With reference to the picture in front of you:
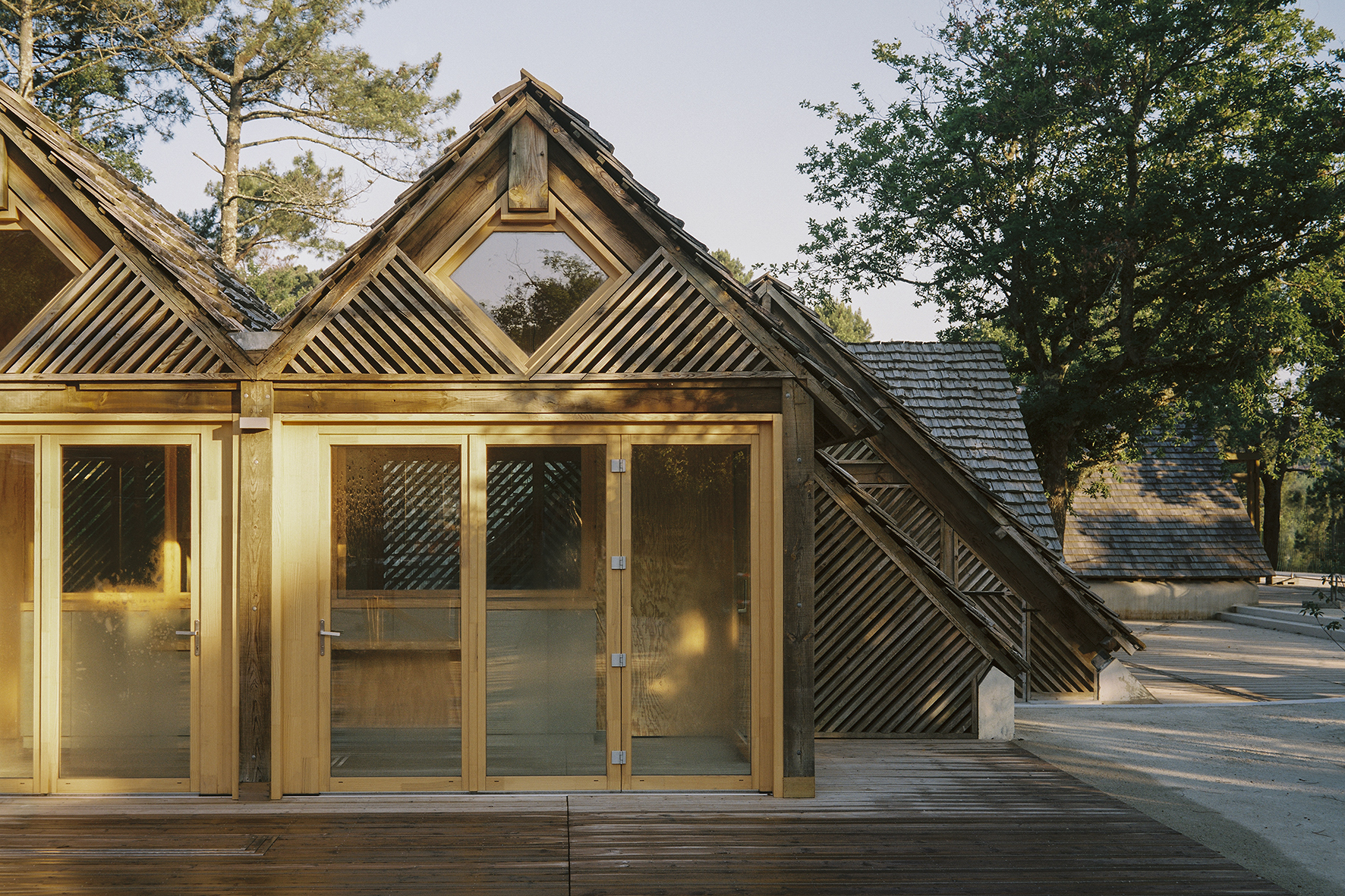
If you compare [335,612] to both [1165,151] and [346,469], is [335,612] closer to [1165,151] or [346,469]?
[346,469]

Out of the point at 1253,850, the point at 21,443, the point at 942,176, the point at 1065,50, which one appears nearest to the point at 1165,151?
the point at 1065,50

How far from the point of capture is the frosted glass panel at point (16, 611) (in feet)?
21.0

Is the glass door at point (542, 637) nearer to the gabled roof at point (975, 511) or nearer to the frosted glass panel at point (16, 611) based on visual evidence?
the frosted glass panel at point (16, 611)

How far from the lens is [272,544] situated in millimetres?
6297

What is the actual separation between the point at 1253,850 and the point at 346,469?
6.60m

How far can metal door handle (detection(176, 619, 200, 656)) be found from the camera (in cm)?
634

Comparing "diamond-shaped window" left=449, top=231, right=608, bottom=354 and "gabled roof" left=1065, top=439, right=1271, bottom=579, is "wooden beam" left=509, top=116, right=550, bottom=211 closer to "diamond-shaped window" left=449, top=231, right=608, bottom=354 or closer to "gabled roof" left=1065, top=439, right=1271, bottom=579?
"diamond-shaped window" left=449, top=231, right=608, bottom=354

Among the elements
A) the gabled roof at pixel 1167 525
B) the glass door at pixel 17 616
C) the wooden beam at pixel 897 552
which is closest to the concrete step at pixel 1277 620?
the gabled roof at pixel 1167 525

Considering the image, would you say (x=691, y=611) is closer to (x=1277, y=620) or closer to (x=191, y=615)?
(x=191, y=615)

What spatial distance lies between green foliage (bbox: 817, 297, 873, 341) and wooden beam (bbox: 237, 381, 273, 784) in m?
24.0

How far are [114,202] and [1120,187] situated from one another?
19305 mm

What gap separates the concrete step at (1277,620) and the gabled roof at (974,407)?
27.8 feet

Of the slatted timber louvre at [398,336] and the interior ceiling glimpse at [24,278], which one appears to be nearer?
the slatted timber louvre at [398,336]

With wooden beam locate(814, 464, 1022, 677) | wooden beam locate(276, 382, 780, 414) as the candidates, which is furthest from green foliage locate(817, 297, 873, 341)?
wooden beam locate(276, 382, 780, 414)
